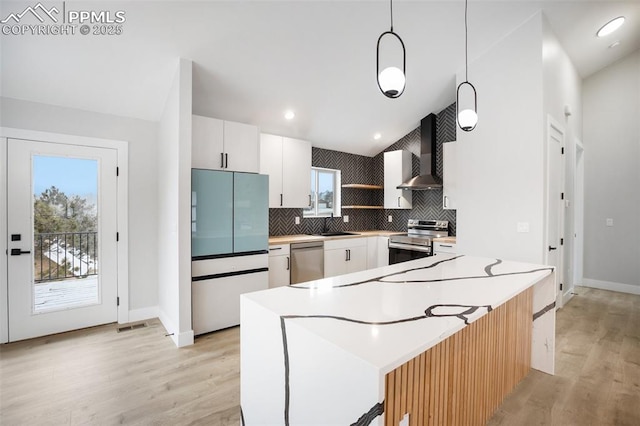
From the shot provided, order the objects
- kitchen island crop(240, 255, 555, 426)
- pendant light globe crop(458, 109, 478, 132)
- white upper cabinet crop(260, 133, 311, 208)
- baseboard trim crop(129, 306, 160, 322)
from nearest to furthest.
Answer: kitchen island crop(240, 255, 555, 426), pendant light globe crop(458, 109, 478, 132), baseboard trim crop(129, 306, 160, 322), white upper cabinet crop(260, 133, 311, 208)

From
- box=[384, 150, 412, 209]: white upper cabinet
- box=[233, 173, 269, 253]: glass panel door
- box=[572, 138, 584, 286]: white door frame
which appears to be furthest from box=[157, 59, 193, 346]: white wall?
box=[572, 138, 584, 286]: white door frame

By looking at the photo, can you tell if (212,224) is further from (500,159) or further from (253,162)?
(500,159)

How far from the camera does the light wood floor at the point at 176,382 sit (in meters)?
1.88

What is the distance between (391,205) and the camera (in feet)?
17.2

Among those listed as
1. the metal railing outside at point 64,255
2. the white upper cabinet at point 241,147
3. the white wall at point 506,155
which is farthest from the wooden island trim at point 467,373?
the metal railing outside at point 64,255

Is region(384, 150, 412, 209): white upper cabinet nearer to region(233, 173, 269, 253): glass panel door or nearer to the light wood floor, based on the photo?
region(233, 173, 269, 253): glass panel door

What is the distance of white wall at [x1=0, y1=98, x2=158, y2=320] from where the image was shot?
3.24 meters

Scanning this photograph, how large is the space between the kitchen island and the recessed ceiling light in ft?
10.7

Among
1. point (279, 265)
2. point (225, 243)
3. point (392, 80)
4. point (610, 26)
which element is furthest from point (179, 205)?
point (610, 26)

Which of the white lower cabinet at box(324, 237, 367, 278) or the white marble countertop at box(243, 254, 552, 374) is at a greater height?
the white marble countertop at box(243, 254, 552, 374)

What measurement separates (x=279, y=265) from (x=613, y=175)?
206 inches

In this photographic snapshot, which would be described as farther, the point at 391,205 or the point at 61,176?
the point at 391,205

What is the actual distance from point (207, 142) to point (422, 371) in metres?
2.95

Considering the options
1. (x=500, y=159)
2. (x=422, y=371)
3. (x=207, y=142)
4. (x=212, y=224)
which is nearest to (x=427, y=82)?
(x=500, y=159)
